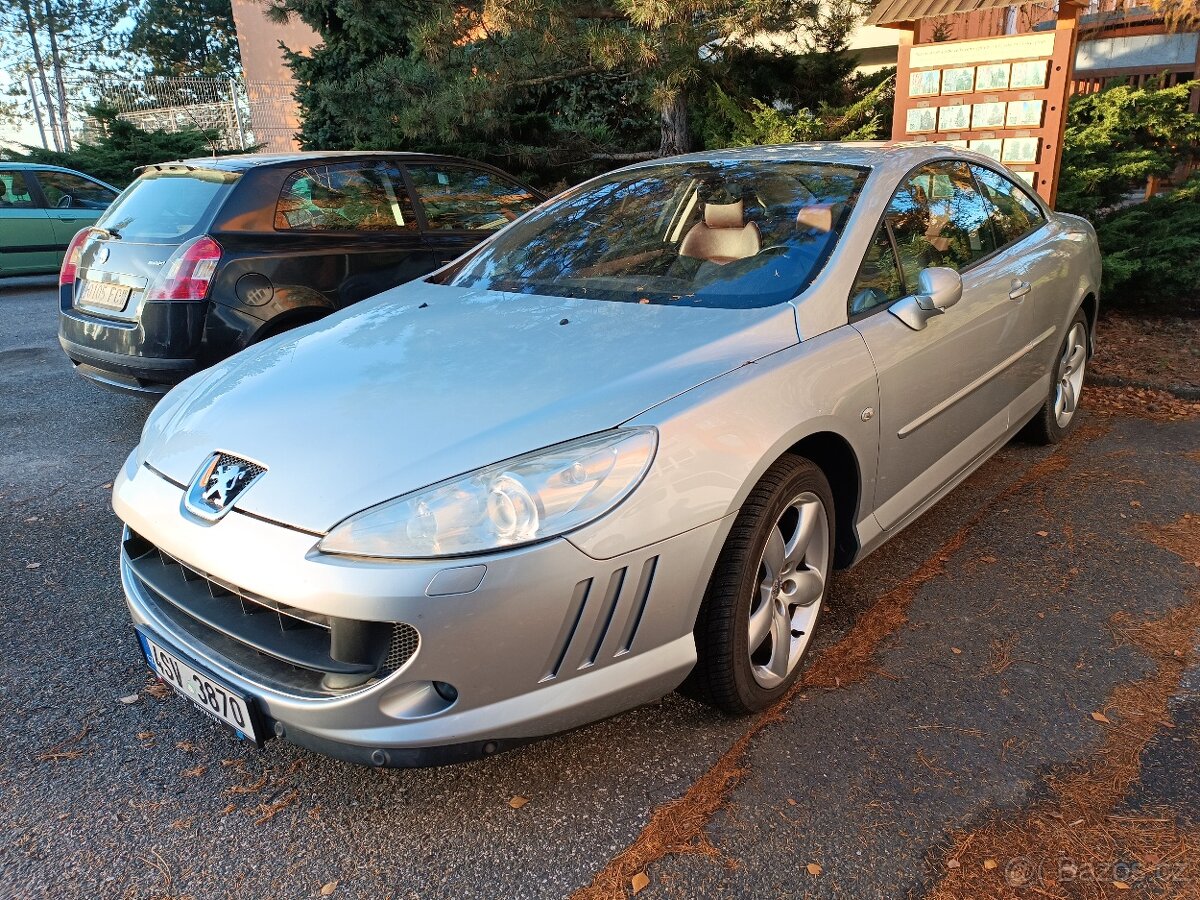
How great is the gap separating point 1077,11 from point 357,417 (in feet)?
19.2

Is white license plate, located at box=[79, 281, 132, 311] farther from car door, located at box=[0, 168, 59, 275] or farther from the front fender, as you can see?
car door, located at box=[0, 168, 59, 275]

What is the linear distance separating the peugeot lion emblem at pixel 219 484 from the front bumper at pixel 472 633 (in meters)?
0.04

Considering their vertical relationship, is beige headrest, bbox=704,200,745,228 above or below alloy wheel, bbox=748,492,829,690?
above

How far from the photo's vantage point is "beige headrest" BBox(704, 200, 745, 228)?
3.12 metres

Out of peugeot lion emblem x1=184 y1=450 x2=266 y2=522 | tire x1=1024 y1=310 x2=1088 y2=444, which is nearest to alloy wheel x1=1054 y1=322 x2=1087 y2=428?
tire x1=1024 y1=310 x2=1088 y2=444

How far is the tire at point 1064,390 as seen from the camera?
14.5 feet

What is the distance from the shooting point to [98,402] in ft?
19.2

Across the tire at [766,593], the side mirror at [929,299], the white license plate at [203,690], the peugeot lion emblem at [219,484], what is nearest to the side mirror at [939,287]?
the side mirror at [929,299]

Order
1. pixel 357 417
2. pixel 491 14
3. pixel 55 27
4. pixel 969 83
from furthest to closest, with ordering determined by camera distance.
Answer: pixel 55 27
pixel 491 14
pixel 969 83
pixel 357 417

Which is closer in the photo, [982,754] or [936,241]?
[982,754]

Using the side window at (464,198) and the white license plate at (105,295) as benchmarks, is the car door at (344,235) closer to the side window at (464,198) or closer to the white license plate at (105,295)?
the side window at (464,198)

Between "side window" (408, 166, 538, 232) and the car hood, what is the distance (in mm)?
2866

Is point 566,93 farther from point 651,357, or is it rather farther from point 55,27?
point 55,27

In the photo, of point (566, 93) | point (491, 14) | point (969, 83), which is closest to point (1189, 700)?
point (969, 83)
